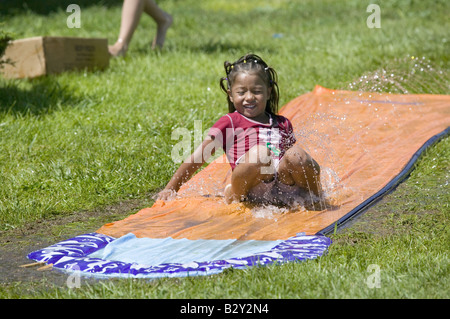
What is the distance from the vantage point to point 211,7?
1370cm

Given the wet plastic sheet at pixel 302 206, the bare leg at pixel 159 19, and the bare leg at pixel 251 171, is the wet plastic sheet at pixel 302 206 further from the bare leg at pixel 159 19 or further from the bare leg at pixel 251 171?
the bare leg at pixel 159 19

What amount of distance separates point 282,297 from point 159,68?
5.08 meters

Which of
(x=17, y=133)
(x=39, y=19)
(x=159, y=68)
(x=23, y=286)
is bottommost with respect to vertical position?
(x=23, y=286)

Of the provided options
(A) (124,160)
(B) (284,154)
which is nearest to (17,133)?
(A) (124,160)

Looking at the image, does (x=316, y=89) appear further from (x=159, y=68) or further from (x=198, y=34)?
(x=198, y=34)

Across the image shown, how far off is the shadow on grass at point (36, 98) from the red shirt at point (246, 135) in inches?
97.6

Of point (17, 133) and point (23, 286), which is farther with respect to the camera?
point (17, 133)

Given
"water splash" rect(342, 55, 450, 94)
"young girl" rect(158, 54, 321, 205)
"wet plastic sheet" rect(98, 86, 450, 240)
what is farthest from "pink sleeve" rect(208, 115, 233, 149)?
"water splash" rect(342, 55, 450, 94)

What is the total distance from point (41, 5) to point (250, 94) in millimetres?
9301

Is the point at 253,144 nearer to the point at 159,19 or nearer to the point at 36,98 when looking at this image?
the point at 36,98

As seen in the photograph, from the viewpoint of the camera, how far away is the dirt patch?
307cm

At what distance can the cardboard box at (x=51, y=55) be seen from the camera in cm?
693

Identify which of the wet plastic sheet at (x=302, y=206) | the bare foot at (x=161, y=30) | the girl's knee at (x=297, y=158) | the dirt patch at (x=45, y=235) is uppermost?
the bare foot at (x=161, y=30)

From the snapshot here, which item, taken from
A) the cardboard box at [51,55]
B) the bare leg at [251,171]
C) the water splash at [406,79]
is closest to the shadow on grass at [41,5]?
the cardboard box at [51,55]
